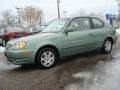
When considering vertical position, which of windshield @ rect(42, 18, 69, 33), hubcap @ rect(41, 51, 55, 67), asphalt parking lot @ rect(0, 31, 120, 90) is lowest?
asphalt parking lot @ rect(0, 31, 120, 90)

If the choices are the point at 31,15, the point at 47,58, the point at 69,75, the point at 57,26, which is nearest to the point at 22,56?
the point at 47,58

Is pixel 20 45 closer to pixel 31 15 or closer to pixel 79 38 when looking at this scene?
pixel 79 38

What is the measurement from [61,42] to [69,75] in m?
1.43

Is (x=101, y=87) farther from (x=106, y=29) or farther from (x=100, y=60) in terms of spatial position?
(x=106, y=29)

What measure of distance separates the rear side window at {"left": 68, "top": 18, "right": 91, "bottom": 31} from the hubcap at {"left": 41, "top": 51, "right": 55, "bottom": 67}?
4.04ft

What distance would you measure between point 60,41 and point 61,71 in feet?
3.39

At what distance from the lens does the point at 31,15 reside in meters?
74.6

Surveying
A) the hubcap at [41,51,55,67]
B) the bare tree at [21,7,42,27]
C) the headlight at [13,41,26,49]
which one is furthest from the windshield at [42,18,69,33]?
the bare tree at [21,7,42,27]

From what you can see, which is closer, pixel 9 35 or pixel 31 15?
pixel 9 35

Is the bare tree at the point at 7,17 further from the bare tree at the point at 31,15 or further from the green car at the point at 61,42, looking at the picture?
the green car at the point at 61,42

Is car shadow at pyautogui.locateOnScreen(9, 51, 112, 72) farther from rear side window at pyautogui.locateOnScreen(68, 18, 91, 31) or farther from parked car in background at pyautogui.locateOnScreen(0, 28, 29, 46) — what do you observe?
parked car in background at pyautogui.locateOnScreen(0, 28, 29, 46)

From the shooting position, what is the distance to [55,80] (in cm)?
562

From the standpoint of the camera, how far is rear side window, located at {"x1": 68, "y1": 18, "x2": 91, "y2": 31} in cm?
754

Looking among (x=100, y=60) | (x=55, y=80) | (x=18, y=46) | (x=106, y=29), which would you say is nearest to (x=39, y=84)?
(x=55, y=80)
